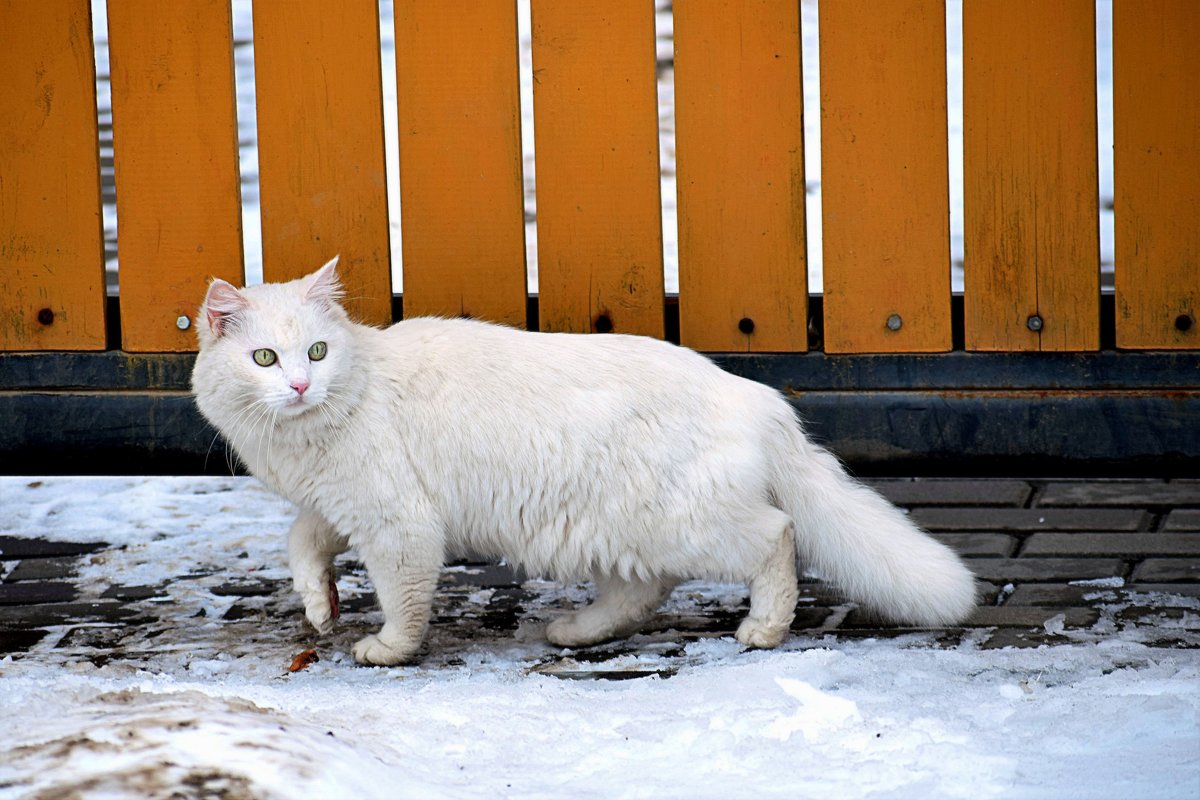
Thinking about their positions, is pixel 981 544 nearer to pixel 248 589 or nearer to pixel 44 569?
pixel 248 589

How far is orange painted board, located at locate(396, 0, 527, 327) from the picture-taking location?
416 centimetres

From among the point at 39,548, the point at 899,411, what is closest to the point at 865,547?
the point at 899,411

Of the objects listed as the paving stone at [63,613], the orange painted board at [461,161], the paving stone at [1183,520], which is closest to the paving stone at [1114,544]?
the paving stone at [1183,520]

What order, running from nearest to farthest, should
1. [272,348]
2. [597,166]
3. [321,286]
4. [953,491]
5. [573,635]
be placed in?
[272,348]
[321,286]
[573,635]
[597,166]
[953,491]

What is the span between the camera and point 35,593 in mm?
4355

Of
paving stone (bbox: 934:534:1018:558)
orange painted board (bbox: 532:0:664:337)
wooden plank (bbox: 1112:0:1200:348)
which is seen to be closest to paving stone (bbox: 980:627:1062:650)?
paving stone (bbox: 934:534:1018:558)

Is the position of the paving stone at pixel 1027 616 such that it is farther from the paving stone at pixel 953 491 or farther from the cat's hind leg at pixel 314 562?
the cat's hind leg at pixel 314 562

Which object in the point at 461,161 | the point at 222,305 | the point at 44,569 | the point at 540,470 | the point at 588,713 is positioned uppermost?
the point at 461,161

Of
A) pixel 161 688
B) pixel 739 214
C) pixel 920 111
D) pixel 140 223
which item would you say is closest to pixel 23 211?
pixel 140 223

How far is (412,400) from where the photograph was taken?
11.7 feet

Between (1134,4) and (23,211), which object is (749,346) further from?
(23,211)

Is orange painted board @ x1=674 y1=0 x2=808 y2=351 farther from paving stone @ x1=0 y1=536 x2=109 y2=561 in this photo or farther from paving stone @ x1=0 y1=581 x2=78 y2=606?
paving stone @ x1=0 y1=536 x2=109 y2=561

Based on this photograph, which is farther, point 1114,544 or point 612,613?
point 1114,544

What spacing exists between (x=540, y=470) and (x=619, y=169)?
43.5 inches
